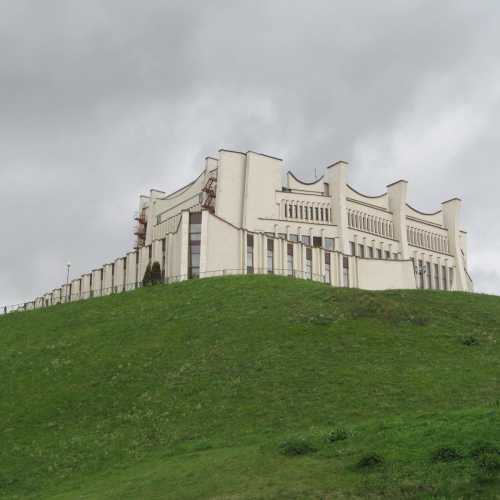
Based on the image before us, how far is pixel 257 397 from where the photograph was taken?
3023 cm

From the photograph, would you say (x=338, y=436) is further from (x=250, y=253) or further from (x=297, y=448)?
(x=250, y=253)

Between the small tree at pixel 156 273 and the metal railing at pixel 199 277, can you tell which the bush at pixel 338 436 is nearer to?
the metal railing at pixel 199 277

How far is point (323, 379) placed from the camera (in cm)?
3198

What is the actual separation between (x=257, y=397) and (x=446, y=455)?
14.2 meters

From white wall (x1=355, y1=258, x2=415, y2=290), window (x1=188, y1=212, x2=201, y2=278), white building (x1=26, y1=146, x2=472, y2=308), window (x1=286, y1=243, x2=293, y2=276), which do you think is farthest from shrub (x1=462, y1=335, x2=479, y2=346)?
white wall (x1=355, y1=258, x2=415, y2=290)

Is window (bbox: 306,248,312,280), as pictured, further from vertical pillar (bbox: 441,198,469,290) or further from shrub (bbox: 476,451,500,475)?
shrub (bbox: 476,451,500,475)

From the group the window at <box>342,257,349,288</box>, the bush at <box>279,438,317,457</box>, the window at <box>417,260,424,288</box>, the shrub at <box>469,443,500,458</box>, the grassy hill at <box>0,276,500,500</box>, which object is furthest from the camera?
the window at <box>417,260,424,288</box>

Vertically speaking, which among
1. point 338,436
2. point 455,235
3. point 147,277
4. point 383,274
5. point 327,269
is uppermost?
point 455,235

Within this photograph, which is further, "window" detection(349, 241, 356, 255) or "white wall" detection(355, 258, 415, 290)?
"window" detection(349, 241, 356, 255)

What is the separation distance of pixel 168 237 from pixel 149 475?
5863 cm

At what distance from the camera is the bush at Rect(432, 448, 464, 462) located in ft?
54.9

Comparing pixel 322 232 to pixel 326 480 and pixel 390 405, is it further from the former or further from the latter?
pixel 326 480

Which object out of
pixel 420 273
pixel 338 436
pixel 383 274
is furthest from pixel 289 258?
pixel 338 436

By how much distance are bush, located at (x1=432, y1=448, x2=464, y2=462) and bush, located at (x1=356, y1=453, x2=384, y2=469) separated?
139cm
